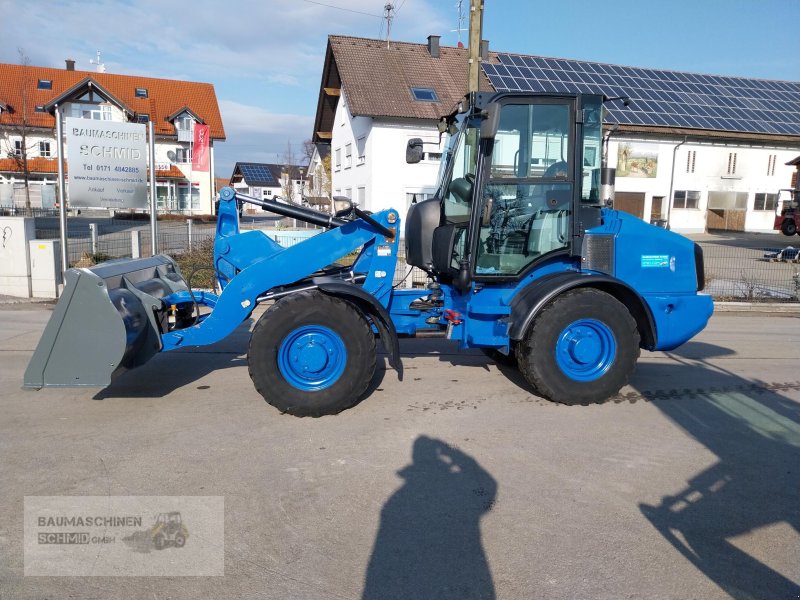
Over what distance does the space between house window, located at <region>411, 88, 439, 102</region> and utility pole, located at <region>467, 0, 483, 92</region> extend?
13.9 m

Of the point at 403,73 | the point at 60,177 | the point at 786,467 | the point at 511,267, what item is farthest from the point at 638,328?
the point at 403,73

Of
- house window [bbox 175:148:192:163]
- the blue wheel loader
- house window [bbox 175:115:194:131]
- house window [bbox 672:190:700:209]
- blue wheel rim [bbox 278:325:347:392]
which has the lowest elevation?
blue wheel rim [bbox 278:325:347:392]

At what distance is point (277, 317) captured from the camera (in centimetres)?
486

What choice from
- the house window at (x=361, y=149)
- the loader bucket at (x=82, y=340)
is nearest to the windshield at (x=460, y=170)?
the loader bucket at (x=82, y=340)

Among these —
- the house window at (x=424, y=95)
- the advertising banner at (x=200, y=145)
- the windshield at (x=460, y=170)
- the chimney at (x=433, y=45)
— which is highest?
the chimney at (x=433, y=45)

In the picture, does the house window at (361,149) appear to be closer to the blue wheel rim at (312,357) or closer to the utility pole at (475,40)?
the utility pole at (475,40)

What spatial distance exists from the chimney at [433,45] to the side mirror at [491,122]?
23.2 meters

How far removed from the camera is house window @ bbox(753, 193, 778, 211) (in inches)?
1161

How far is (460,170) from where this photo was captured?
557 centimetres

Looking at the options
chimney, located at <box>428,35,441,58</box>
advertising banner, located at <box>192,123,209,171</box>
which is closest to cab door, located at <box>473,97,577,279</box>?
advertising banner, located at <box>192,123,209,171</box>

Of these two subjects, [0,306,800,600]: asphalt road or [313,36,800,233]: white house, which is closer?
[0,306,800,600]: asphalt road

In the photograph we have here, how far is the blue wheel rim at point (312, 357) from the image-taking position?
4.93 metres

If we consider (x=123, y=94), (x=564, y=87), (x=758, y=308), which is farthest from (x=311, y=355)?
(x=123, y=94)

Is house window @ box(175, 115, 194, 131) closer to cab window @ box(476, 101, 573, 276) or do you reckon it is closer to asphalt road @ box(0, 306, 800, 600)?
asphalt road @ box(0, 306, 800, 600)
